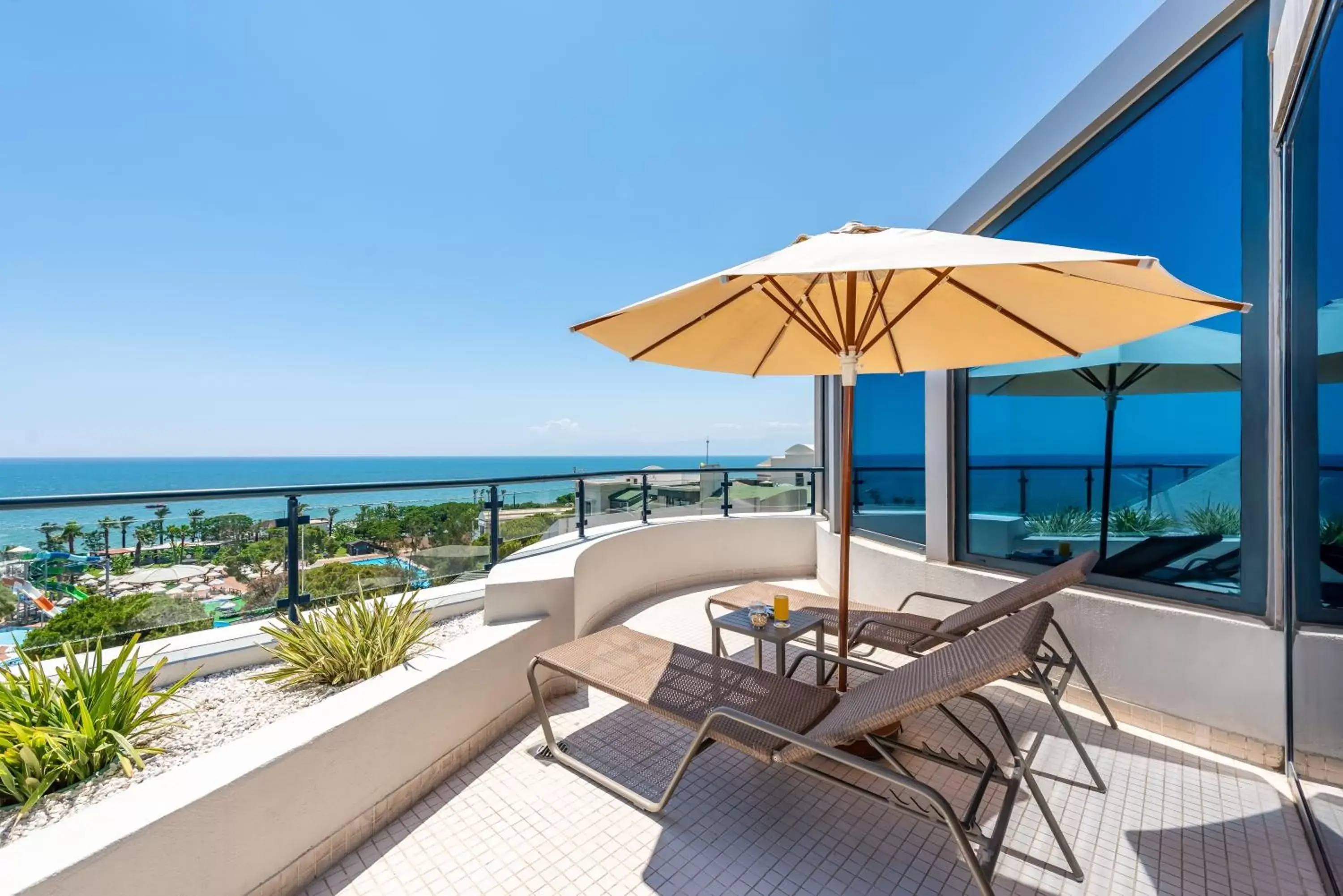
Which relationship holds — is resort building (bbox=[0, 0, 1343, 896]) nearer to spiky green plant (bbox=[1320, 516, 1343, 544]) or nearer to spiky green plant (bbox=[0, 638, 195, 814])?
spiky green plant (bbox=[1320, 516, 1343, 544])

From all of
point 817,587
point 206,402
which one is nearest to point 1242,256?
point 817,587

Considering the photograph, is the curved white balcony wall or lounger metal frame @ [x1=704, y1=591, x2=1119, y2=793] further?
the curved white balcony wall

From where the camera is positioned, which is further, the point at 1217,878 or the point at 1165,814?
the point at 1165,814

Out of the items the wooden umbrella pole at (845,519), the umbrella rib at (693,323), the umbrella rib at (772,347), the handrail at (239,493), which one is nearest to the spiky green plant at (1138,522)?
the wooden umbrella pole at (845,519)

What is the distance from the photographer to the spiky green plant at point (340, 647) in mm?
2525

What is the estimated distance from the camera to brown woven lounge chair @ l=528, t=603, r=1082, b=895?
1.55 metres

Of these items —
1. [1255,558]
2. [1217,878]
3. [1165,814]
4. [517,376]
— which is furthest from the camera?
[517,376]

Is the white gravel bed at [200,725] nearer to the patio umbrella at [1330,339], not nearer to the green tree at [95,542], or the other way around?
the green tree at [95,542]

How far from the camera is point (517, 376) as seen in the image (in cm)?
3347

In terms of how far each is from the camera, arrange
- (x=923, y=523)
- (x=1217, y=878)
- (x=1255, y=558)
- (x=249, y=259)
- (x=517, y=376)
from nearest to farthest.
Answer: (x=1217, y=878) → (x=1255, y=558) → (x=923, y=523) → (x=249, y=259) → (x=517, y=376)

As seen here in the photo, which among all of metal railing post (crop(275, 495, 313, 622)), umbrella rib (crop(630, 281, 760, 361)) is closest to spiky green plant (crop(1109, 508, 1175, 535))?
umbrella rib (crop(630, 281, 760, 361))

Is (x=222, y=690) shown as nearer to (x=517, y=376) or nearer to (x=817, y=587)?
(x=817, y=587)

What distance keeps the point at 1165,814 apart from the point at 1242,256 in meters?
2.71

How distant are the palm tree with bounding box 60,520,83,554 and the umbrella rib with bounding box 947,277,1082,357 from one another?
4809mm
